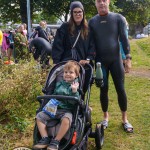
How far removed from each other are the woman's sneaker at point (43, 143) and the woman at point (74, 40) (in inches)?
53.6

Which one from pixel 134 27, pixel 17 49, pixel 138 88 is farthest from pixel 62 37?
pixel 134 27

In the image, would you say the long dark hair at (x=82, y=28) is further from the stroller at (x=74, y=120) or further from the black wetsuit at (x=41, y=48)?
the black wetsuit at (x=41, y=48)

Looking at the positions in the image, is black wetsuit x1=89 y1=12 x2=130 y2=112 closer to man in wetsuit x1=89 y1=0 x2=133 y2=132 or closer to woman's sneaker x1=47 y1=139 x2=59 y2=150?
man in wetsuit x1=89 y1=0 x2=133 y2=132

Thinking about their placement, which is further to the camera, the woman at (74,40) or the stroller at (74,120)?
the woman at (74,40)

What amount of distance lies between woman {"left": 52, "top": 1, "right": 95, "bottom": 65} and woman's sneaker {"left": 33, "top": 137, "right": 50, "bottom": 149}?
4.47 ft

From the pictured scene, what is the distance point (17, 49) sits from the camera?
411 inches

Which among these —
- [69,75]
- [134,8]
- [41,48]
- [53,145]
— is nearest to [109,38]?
[69,75]

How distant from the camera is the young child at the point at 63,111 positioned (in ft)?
11.1

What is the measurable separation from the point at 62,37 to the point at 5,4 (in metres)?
18.2

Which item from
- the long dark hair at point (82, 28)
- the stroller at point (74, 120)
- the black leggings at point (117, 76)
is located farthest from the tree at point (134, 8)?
the stroller at point (74, 120)

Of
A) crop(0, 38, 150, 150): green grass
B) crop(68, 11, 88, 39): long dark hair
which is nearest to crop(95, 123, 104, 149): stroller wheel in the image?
crop(0, 38, 150, 150): green grass

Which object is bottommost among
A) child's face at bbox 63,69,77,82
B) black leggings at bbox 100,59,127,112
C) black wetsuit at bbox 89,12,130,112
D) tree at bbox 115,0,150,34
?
black leggings at bbox 100,59,127,112

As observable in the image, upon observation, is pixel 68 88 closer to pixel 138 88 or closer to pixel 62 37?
pixel 62 37

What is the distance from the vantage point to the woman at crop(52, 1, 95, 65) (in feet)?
14.5
